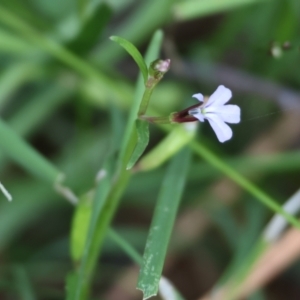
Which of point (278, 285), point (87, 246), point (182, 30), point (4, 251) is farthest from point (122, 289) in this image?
point (182, 30)

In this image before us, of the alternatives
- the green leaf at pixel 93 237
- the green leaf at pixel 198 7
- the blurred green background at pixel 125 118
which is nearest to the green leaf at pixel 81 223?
the green leaf at pixel 93 237

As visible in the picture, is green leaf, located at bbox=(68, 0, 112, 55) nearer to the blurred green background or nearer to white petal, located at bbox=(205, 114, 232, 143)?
the blurred green background

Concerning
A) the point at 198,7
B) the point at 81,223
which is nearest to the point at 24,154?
the point at 81,223

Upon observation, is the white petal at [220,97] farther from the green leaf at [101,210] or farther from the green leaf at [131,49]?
the green leaf at [101,210]

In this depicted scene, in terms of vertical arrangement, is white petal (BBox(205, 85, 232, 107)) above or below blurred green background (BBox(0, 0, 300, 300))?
below

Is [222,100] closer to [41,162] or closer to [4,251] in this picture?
[41,162]

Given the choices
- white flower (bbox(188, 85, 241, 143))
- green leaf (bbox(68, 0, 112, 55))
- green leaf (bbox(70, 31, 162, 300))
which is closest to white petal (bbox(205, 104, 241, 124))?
white flower (bbox(188, 85, 241, 143))
